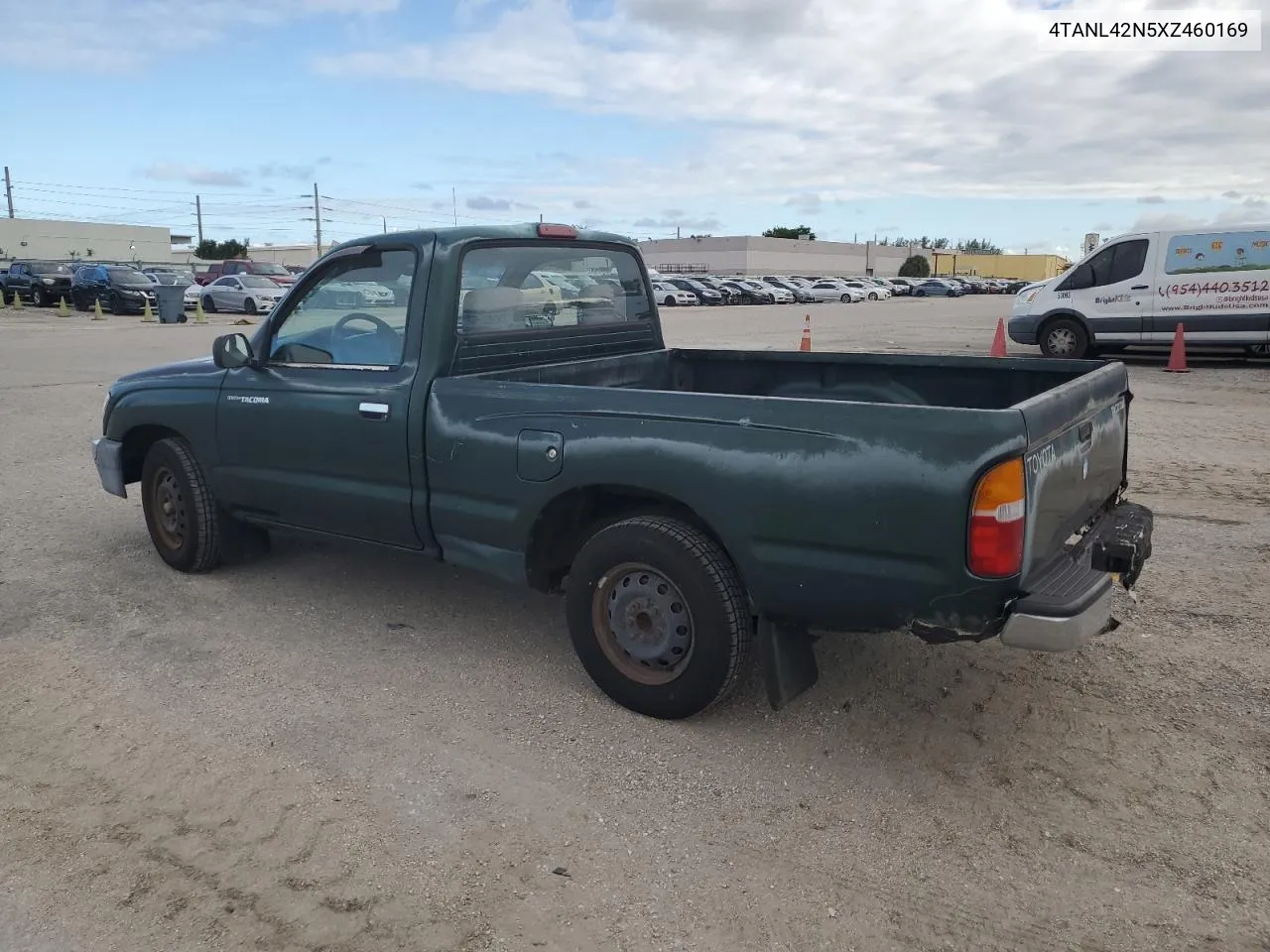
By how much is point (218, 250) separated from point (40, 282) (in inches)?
2892

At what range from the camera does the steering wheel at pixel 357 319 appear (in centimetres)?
446

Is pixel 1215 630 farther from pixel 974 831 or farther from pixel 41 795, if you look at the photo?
pixel 41 795

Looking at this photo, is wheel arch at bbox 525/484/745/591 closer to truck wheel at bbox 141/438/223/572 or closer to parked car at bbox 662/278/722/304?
truck wheel at bbox 141/438/223/572

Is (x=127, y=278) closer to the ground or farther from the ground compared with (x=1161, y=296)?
farther from the ground

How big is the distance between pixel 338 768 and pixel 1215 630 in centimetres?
386

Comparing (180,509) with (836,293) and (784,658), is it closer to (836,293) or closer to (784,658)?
(784,658)

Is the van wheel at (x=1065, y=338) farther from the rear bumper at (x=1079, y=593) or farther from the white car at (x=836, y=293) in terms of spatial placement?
the white car at (x=836, y=293)

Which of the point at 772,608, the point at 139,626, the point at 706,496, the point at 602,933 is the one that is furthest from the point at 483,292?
the point at 602,933

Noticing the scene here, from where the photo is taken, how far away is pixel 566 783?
342cm

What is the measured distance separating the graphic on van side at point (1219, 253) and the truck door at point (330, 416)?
46.2ft

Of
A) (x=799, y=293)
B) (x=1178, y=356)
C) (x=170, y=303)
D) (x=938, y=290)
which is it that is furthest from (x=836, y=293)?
(x=1178, y=356)

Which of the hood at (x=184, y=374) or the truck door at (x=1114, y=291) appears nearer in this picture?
the hood at (x=184, y=374)

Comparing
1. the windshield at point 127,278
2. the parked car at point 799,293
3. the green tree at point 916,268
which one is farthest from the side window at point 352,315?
the green tree at point 916,268

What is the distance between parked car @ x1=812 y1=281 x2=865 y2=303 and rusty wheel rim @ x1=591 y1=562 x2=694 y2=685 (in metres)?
56.1
